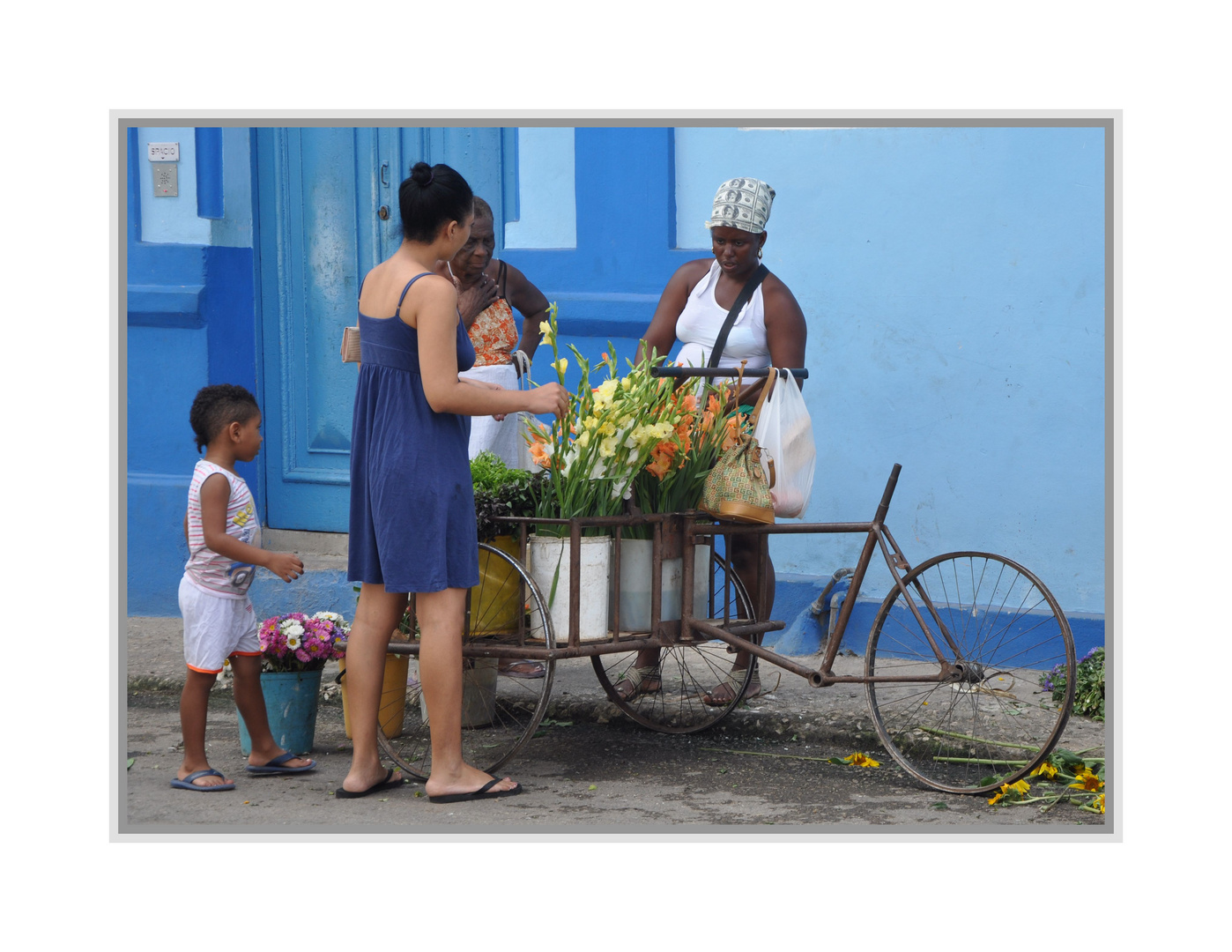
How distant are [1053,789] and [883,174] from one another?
113 inches

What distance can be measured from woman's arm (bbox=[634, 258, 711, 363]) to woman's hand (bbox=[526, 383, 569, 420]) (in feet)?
4.17

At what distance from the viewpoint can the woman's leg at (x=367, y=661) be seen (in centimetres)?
384

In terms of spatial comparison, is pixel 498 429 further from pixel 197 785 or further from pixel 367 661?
pixel 197 785

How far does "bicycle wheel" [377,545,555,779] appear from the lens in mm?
3922

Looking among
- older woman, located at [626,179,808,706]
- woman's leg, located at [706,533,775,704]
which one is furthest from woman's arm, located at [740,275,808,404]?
woman's leg, located at [706,533,775,704]

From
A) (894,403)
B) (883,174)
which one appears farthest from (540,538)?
(883,174)

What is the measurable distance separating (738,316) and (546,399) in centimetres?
127

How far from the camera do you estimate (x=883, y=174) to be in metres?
5.55

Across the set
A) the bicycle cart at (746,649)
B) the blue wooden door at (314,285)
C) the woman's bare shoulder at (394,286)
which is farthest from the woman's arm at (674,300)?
the blue wooden door at (314,285)

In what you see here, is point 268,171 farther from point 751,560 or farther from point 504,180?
point 751,560

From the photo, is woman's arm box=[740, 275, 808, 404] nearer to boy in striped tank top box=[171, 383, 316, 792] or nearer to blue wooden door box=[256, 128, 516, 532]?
boy in striped tank top box=[171, 383, 316, 792]

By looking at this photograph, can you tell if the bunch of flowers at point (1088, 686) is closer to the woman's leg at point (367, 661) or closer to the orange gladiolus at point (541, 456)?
the orange gladiolus at point (541, 456)

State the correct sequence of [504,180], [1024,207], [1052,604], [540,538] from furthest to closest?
[504,180], [1024,207], [540,538], [1052,604]

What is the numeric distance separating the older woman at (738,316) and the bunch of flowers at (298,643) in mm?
1184
